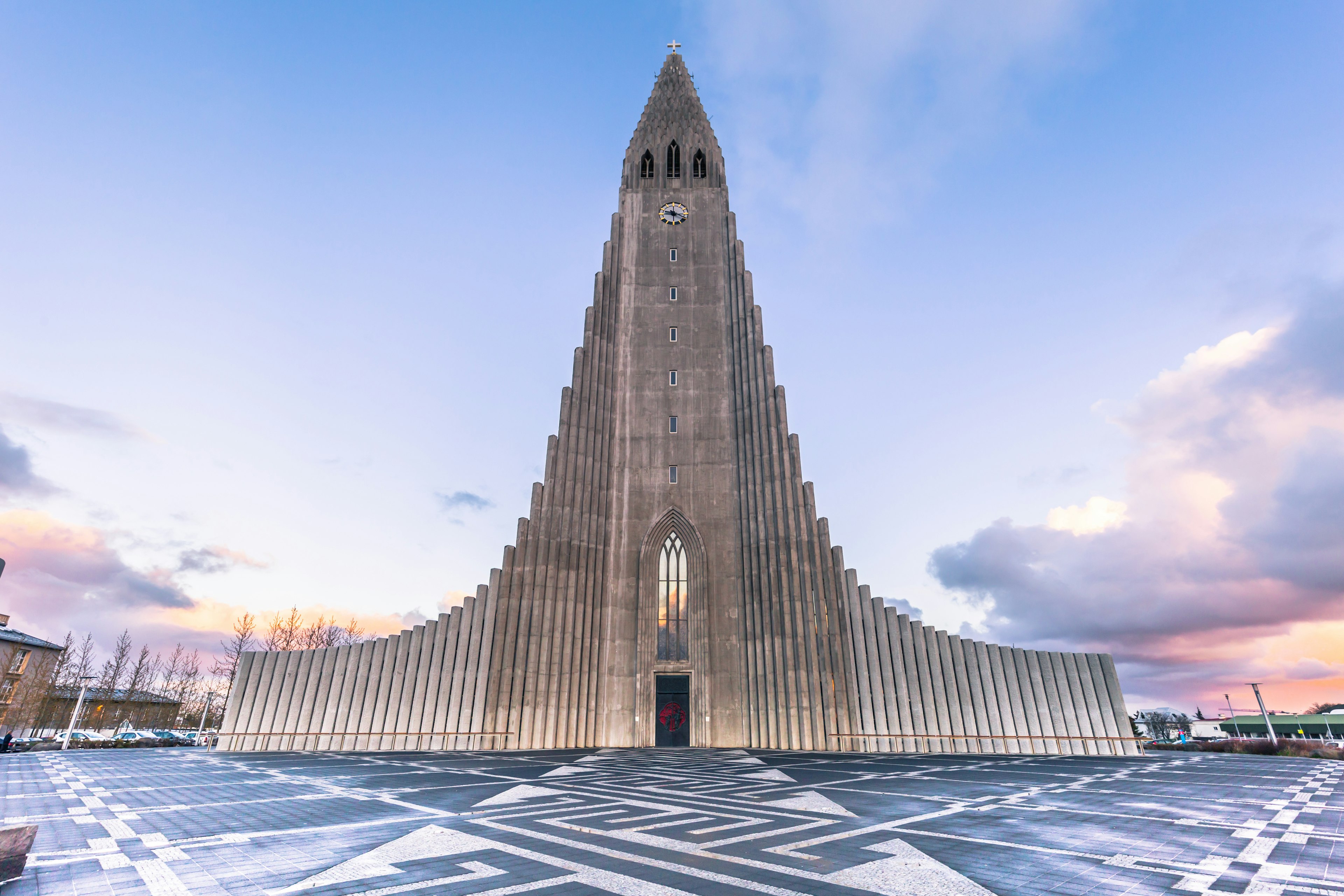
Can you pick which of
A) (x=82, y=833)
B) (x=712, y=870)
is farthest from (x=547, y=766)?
(x=712, y=870)

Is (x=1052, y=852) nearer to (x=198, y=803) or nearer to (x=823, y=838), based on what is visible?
(x=823, y=838)

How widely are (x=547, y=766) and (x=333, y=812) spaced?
10.2 metres

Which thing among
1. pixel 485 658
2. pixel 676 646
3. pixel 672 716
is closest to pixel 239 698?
pixel 485 658

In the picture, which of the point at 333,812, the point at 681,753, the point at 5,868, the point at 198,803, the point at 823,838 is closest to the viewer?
the point at 5,868

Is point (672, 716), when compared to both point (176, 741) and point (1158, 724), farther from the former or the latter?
point (1158, 724)

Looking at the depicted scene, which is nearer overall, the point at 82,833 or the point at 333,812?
the point at 82,833

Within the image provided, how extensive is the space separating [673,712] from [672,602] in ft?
18.2

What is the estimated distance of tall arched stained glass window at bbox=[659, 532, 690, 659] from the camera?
32.2 meters

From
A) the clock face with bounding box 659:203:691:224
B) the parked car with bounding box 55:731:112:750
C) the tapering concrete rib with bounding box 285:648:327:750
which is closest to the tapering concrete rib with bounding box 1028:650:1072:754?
the clock face with bounding box 659:203:691:224

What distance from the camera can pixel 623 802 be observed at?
11.5 m

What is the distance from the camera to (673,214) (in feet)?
135

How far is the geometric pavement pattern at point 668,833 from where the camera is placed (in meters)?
6.21

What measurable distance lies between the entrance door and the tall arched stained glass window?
3.97 ft

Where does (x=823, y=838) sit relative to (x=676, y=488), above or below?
below
